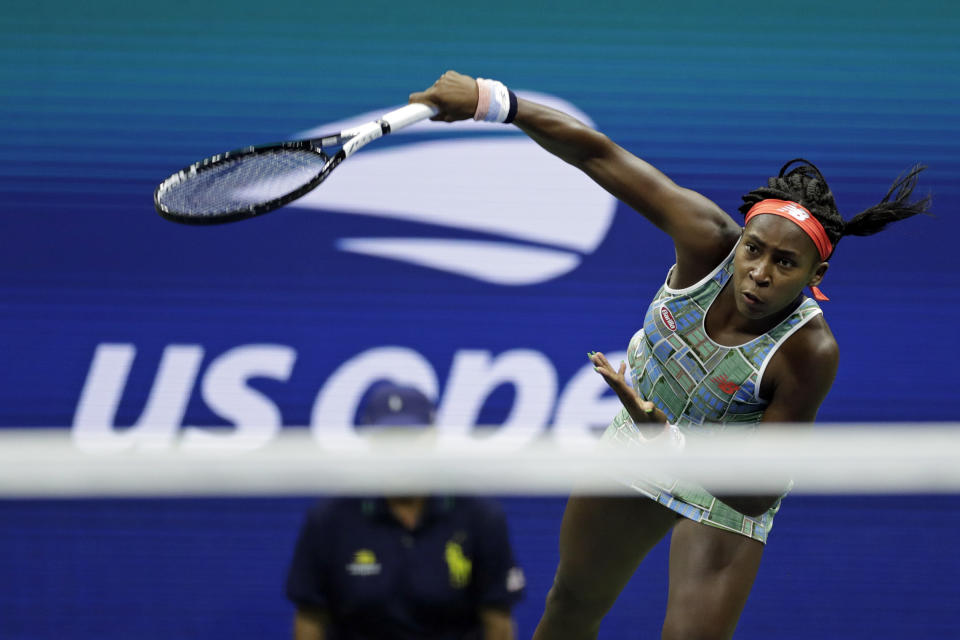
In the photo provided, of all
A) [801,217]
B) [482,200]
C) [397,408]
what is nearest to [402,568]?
[397,408]

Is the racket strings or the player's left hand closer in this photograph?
the player's left hand

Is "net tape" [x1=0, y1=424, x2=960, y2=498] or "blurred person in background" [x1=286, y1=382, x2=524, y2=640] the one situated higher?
"net tape" [x1=0, y1=424, x2=960, y2=498]

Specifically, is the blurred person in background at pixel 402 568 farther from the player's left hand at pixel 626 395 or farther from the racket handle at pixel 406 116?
the racket handle at pixel 406 116

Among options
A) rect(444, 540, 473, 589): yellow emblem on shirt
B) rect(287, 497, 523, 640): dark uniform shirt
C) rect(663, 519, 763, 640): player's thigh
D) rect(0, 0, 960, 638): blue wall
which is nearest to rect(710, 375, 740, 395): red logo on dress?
rect(663, 519, 763, 640): player's thigh

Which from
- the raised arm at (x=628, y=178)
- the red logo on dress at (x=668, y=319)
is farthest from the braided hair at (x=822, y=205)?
the red logo on dress at (x=668, y=319)

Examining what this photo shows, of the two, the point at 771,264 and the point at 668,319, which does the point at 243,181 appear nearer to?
the point at 668,319

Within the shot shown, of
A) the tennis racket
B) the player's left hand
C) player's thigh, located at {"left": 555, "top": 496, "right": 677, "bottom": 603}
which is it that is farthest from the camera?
player's thigh, located at {"left": 555, "top": 496, "right": 677, "bottom": 603}

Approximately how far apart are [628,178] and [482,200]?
145cm

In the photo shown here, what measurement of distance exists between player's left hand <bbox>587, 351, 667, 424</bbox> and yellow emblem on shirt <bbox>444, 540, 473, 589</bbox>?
493 mm

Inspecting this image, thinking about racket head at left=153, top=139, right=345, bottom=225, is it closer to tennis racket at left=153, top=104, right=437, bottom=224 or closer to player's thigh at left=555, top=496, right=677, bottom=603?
tennis racket at left=153, top=104, right=437, bottom=224

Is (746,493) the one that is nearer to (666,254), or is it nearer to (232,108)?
(666,254)

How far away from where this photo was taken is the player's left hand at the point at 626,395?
250 cm

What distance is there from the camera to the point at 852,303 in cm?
427

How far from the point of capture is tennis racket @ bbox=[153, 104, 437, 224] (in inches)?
103
